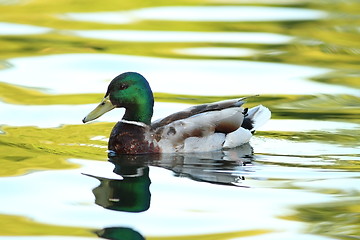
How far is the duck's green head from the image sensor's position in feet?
32.5

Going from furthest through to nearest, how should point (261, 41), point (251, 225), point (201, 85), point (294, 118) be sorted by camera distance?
1. point (261, 41)
2. point (201, 85)
3. point (294, 118)
4. point (251, 225)

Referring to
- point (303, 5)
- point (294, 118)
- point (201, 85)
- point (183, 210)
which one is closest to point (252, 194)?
point (183, 210)

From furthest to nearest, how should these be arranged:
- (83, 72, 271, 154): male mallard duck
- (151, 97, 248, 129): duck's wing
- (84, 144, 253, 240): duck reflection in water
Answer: (151, 97, 248, 129): duck's wing < (83, 72, 271, 154): male mallard duck < (84, 144, 253, 240): duck reflection in water

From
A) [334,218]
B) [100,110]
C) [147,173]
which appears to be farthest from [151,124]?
[334,218]

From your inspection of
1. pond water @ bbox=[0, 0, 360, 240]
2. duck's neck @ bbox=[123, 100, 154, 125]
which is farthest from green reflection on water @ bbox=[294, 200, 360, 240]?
duck's neck @ bbox=[123, 100, 154, 125]

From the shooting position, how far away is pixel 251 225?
24.1 ft

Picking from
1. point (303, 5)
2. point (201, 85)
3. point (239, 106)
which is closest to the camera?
point (239, 106)

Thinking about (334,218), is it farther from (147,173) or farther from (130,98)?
(130,98)

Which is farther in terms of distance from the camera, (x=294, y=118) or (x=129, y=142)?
(x=294, y=118)

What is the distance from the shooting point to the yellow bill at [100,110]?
9.92 m

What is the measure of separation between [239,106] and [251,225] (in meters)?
3.02

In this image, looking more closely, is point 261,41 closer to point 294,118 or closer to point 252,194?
point 294,118

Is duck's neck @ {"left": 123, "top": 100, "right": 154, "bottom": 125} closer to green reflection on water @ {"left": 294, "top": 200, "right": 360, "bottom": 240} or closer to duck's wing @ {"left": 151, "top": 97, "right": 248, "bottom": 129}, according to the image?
duck's wing @ {"left": 151, "top": 97, "right": 248, "bottom": 129}

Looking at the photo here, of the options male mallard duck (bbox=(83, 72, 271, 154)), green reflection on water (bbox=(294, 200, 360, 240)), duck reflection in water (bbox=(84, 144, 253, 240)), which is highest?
male mallard duck (bbox=(83, 72, 271, 154))
